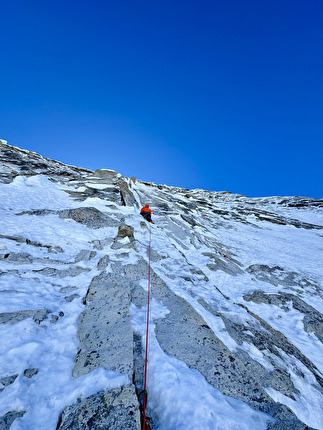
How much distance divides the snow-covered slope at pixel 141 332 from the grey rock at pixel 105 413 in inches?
0.7

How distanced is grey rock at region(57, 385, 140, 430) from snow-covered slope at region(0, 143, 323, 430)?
0.02m

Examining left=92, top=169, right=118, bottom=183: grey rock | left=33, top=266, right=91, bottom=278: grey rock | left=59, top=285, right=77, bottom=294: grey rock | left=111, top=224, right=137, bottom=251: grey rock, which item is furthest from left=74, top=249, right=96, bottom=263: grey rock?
left=92, top=169, right=118, bottom=183: grey rock

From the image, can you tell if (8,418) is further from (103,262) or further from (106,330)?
(103,262)

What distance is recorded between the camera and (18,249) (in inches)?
361

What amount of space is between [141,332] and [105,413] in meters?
2.39

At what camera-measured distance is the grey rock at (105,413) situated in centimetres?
332

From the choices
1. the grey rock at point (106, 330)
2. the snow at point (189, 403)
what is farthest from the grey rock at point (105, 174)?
the snow at point (189, 403)

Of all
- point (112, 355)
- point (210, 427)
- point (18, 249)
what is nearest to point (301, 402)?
point (210, 427)

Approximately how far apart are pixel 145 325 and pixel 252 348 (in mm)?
3531

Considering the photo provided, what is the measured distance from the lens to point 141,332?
5848mm

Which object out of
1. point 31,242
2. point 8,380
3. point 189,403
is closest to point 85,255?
point 31,242

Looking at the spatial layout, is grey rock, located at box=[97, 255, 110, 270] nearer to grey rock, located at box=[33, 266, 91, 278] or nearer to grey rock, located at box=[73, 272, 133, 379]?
grey rock, located at box=[33, 266, 91, 278]

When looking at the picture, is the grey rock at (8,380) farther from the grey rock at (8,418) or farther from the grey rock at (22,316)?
the grey rock at (22,316)

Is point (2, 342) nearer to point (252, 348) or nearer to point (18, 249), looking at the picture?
point (18, 249)
